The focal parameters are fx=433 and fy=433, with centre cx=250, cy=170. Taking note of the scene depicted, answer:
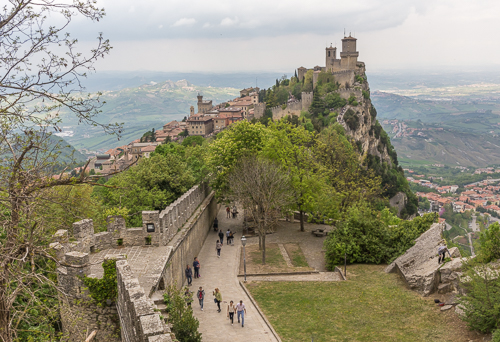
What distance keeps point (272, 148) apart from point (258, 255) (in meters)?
8.52

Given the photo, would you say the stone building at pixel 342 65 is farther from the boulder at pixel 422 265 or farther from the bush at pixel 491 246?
the bush at pixel 491 246

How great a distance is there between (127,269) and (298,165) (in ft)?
71.2

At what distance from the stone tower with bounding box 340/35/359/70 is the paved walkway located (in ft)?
227

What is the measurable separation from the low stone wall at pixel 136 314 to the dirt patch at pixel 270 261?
12.0m

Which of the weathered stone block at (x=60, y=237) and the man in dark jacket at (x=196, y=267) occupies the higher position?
the weathered stone block at (x=60, y=237)

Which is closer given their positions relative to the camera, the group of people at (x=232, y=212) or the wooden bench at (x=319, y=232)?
the wooden bench at (x=319, y=232)

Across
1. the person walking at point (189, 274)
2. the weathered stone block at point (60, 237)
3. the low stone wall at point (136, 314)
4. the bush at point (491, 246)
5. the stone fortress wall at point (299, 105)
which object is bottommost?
the person walking at point (189, 274)

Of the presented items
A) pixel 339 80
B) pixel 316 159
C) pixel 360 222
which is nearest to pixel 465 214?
pixel 339 80

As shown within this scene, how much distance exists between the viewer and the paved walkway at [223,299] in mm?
15414

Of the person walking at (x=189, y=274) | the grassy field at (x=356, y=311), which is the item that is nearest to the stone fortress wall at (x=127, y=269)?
the person walking at (x=189, y=274)

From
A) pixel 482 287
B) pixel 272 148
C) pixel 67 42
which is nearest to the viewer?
pixel 67 42

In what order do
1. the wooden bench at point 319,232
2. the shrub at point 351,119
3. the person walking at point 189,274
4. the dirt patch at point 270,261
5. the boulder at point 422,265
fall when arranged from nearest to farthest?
the boulder at point 422,265 < the person walking at point 189,274 < the dirt patch at point 270,261 < the wooden bench at point 319,232 < the shrub at point 351,119

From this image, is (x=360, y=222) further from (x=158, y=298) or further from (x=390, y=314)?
(x=158, y=298)

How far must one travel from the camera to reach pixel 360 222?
23.3 m
